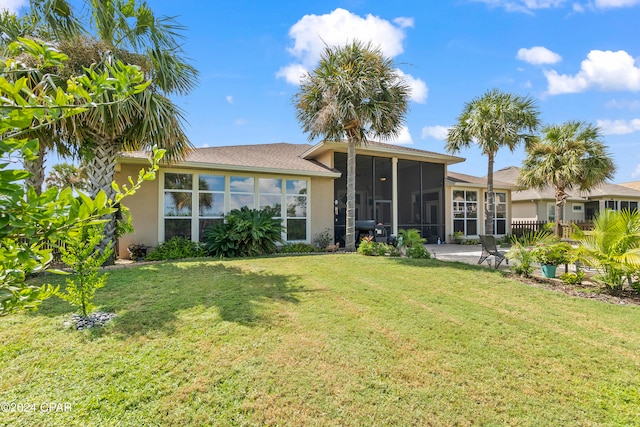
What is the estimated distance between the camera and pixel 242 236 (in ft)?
31.6

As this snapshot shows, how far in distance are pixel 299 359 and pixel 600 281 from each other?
24.1 feet

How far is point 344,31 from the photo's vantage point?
1041 centimetres

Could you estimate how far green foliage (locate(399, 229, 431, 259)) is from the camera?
32.0ft

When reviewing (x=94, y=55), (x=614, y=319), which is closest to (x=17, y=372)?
(x=94, y=55)

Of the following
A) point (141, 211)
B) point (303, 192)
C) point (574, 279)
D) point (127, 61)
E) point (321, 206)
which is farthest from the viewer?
point (321, 206)

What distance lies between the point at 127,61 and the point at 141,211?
16.6 ft

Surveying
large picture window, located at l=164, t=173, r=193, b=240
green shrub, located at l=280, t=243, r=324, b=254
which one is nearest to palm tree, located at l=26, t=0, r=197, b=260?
large picture window, located at l=164, t=173, r=193, b=240

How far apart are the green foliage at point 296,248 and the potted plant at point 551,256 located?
7.40 meters

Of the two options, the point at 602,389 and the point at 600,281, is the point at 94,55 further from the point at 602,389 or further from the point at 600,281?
the point at 600,281

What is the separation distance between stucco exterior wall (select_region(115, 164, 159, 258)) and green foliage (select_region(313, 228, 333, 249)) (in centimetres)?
636

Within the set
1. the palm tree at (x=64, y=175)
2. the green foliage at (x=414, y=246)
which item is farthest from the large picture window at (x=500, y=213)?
the palm tree at (x=64, y=175)

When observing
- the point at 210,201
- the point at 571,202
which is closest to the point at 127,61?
the point at 210,201

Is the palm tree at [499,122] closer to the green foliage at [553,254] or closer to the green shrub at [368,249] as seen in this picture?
the green foliage at [553,254]

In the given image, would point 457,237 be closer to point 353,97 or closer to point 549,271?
point 549,271
